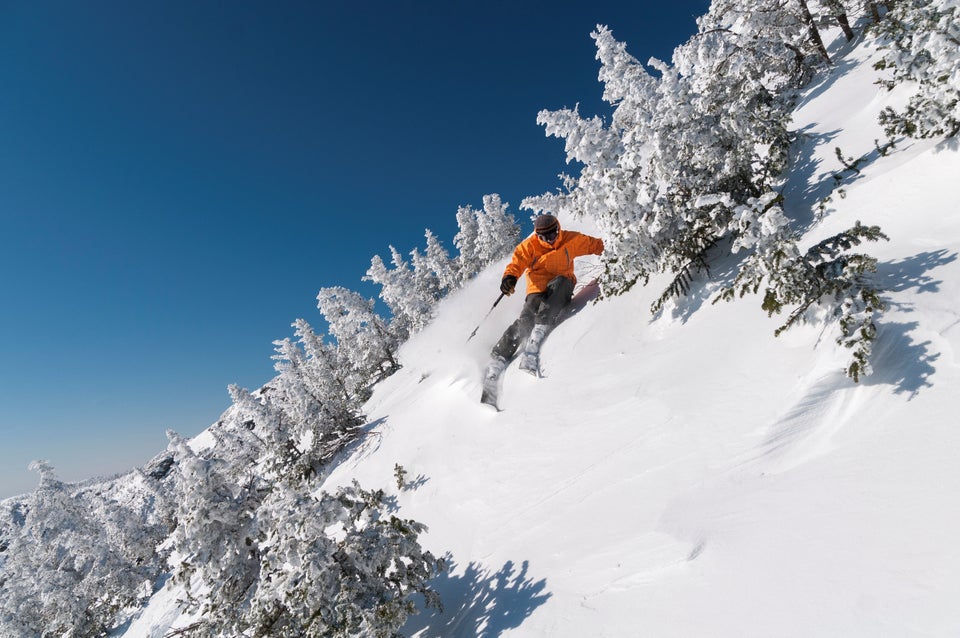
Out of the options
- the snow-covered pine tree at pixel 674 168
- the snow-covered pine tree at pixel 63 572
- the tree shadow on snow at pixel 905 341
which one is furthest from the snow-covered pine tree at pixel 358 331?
the tree shadow on snow at pixel 905 341

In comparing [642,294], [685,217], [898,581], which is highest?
[685,217]

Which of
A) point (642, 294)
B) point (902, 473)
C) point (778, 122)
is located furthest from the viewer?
point (642, 294)

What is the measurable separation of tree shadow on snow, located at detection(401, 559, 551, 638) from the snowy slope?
25 millimetres

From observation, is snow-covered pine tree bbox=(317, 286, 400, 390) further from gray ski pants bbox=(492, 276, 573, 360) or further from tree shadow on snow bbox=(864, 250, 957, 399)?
tree shadow on snow bbox=(864, 250, 957, 399)

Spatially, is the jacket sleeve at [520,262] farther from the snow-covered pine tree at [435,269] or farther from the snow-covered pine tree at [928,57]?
the snow-covered pine tree at [435,269]

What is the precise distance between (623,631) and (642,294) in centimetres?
602

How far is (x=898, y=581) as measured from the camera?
7.85ft

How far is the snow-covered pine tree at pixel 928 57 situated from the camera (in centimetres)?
477

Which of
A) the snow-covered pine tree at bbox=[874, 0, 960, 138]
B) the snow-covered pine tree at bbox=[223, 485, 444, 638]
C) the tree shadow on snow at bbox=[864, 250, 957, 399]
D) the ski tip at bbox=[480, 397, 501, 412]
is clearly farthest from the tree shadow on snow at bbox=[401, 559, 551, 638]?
the snow-covered pine tree at bbox=[874, 0, 960, 138]

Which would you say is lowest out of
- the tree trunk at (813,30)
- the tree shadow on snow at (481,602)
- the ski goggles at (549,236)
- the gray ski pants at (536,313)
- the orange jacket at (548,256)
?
the tree shadow on snow at (481,602)

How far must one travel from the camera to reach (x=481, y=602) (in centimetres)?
464

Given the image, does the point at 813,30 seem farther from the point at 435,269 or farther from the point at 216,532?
the point at 435,269

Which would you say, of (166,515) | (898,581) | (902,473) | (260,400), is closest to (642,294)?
(902,473)

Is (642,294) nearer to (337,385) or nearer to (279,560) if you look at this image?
(279,560)
